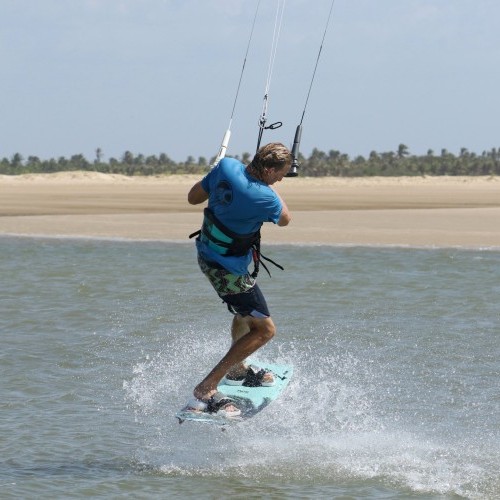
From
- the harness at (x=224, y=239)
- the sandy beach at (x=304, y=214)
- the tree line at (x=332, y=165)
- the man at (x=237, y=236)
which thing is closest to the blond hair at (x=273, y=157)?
the man at (x=237, y=236)

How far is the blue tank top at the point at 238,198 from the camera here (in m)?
7.06

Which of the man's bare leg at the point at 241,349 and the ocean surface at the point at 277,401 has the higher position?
the man's bare leg at the point at 241,349

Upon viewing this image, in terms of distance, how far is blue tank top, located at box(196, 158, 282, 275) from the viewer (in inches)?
278

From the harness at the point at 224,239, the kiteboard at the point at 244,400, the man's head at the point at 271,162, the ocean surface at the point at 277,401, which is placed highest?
the man's head at the point at 271,162

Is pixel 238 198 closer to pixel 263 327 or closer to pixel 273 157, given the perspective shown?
pixel 273 157

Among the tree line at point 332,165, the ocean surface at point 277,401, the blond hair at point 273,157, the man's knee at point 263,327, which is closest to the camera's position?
the blond hair at point 273,157

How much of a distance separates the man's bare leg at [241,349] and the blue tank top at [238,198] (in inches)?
19.5

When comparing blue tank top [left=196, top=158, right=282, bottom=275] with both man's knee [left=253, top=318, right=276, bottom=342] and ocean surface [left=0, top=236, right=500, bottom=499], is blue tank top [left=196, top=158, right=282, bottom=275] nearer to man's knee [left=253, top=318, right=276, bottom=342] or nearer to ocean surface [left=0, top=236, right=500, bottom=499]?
man's knee [left=253, top=318, right=276, bottom=342]

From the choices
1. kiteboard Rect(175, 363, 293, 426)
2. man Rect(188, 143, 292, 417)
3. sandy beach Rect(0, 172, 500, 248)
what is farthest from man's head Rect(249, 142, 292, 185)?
sandy beach Rect(0, 172, 500, 248)

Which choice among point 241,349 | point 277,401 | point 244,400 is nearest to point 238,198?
point 241,349

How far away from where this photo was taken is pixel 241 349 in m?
7.58

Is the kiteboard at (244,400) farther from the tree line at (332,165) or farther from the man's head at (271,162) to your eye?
the tree line at (332,165)

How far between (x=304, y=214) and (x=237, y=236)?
829 inches

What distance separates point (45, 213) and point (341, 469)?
22.7m
